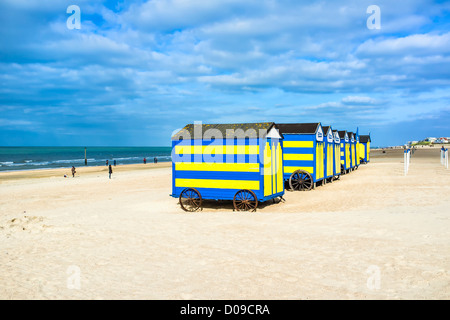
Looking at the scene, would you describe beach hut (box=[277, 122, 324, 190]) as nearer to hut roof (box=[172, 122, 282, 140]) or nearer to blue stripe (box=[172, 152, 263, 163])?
hut roof (box=[172, 122, 282, 140])

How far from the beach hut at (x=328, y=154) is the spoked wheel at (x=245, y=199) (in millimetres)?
10127

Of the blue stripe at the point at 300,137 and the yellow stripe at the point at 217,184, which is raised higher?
the blue stripe at the point at 300,137

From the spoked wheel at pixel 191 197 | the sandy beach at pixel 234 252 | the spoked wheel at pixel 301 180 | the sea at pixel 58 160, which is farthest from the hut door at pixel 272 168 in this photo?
the sea at pixel 58 160

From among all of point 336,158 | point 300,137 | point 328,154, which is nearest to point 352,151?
point 336,158

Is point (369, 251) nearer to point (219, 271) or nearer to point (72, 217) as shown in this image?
point (219, 271)

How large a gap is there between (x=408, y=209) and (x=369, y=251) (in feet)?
19.1

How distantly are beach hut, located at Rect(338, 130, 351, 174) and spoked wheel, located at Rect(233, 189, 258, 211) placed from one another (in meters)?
18.6

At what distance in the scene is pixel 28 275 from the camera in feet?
22.7

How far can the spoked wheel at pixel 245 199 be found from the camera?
13.7 m

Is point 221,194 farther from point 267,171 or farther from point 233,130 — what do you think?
point 233,130

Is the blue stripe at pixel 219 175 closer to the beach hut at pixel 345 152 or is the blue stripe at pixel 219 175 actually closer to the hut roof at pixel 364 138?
the beach hut at pixel 345 152

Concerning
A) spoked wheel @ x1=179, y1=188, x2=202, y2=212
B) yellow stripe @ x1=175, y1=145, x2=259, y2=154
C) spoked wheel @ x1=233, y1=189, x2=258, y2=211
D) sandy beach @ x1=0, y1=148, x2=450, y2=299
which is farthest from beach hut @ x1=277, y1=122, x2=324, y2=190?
spoked wheel @ x1=179, y1=188, x2=202, y2=212

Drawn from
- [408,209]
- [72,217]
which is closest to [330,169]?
[408,209]

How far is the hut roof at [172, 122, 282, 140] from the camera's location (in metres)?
13.8
